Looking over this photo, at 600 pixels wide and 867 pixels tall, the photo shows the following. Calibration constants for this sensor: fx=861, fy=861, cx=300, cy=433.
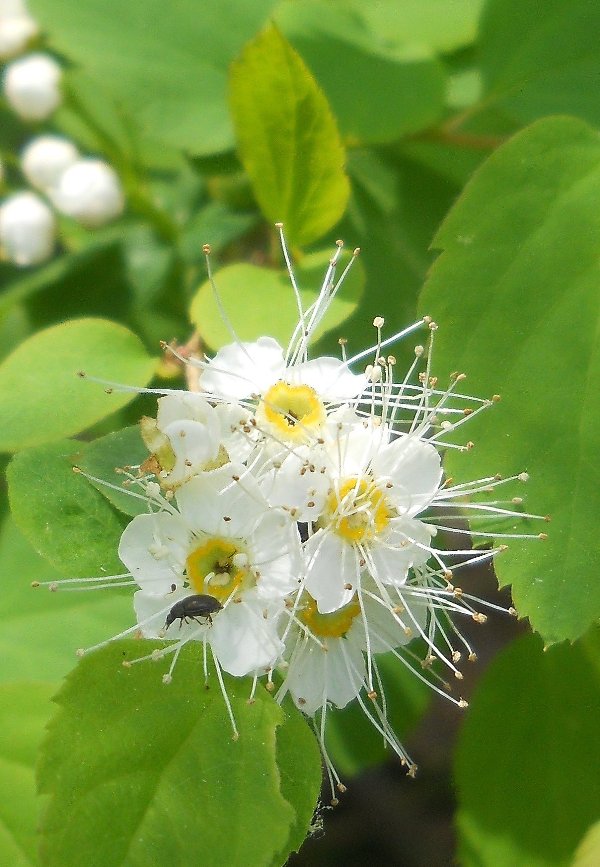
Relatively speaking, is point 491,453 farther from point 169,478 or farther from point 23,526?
point 23,526

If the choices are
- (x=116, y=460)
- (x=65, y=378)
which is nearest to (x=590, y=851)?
(x=116, y=460)

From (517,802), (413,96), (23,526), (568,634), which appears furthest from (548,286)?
(517,802)

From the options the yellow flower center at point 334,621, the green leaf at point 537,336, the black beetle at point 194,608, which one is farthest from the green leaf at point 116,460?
the green leaf at point 537,336

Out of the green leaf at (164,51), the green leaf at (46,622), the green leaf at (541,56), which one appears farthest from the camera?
the green leaf at (164,51)

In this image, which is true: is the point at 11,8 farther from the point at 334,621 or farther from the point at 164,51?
the point at 334,621

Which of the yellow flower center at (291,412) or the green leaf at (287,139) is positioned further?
the green leaf at (287,139)

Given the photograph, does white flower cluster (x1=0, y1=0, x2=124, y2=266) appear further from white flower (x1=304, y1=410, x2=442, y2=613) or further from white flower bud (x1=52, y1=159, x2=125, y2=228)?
white flower (x1=304, y1=410, x2=442, y2=613)

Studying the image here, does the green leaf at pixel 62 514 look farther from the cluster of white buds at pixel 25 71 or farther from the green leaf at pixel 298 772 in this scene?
the cluster of white buds at pixel 25 71
